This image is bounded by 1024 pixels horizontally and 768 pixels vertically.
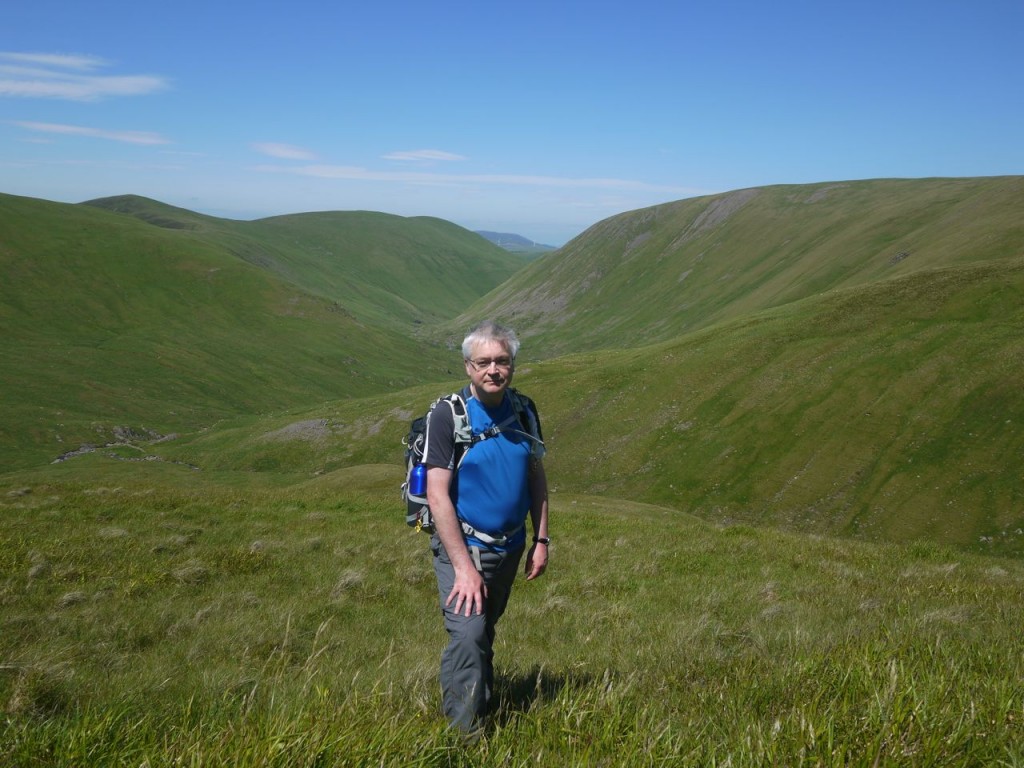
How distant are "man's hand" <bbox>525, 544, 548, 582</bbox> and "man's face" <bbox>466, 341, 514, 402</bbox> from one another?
1700mm

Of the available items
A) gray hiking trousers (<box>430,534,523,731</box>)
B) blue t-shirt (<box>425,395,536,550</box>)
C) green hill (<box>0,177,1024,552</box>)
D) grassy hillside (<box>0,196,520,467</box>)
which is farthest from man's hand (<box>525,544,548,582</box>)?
grassy hillside (<box>0,196,520,467</box>)

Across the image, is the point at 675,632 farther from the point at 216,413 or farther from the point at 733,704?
the point at 216,413

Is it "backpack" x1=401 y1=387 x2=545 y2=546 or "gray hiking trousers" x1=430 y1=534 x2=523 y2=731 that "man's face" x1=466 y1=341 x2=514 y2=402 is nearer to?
"backpack" x1=401 y1=387 x2=545 y2=546

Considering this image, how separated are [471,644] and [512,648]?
9.89 ft

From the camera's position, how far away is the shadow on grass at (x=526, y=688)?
6.12 m

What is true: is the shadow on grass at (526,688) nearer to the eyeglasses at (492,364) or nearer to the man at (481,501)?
the man at (481,501)

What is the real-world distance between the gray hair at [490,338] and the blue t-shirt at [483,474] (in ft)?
1.75

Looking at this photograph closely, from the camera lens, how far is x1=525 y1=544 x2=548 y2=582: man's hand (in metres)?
7.13

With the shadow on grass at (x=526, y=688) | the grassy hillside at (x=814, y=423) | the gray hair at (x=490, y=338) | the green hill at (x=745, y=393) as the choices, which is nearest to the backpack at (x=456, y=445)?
the gray hair at (x=490, y=338)

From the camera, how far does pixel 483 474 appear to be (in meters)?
6.61

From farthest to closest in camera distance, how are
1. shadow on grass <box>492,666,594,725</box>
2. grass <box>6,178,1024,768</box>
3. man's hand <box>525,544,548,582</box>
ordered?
man's hand <box>525,544,548,582</box> → shadow on grass <box>492,666,594,725</box> → grass <box>6,178,1024,768</box>

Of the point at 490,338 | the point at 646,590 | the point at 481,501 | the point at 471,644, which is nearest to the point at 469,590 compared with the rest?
the point at 471,644

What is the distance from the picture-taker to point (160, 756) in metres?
3.83

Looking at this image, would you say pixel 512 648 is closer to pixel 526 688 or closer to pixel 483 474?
pixel 526 688
